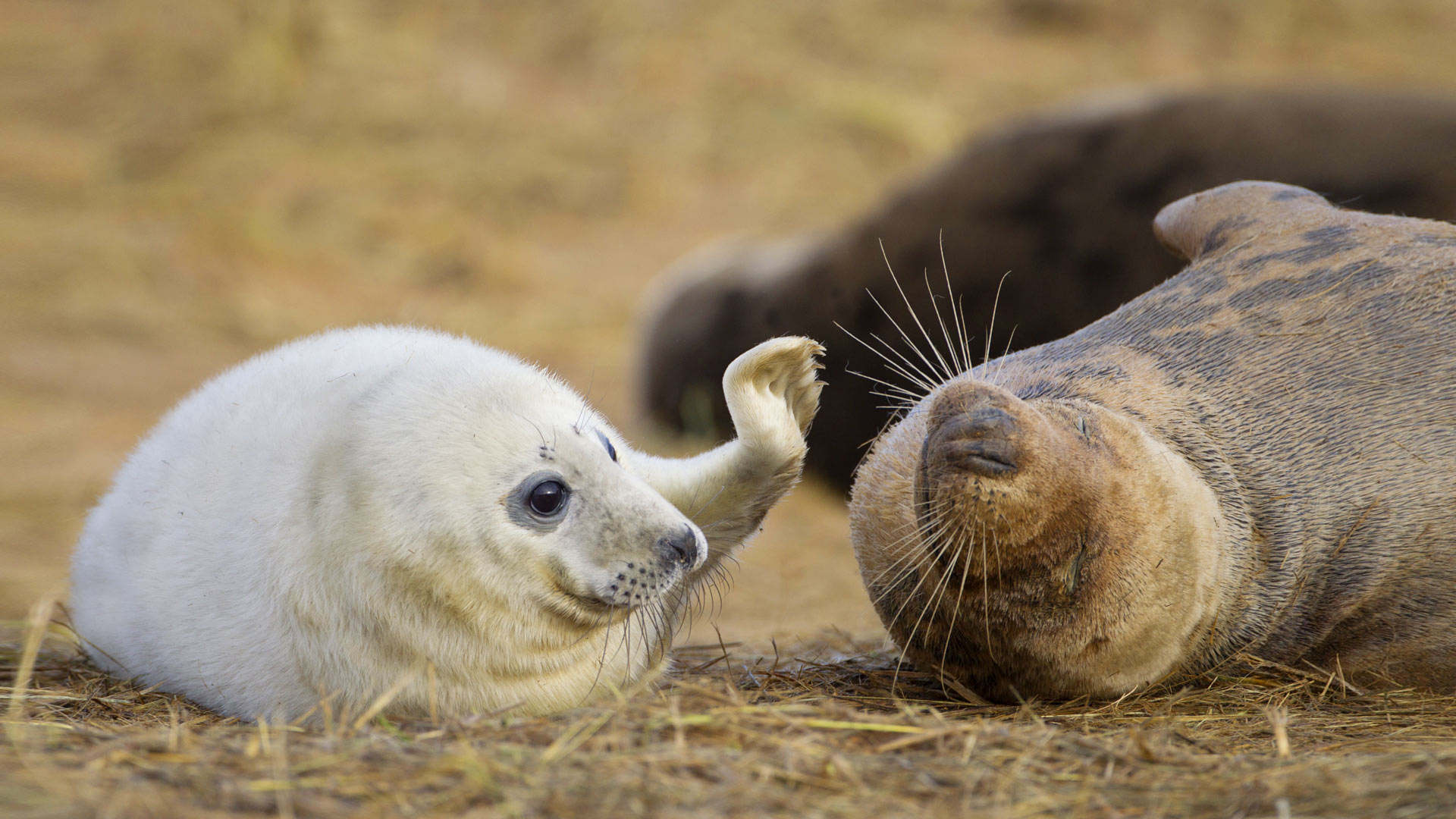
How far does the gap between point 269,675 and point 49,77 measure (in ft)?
33.2

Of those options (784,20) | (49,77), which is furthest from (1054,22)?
(49,77)

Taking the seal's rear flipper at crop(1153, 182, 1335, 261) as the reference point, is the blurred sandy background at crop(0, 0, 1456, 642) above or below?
above

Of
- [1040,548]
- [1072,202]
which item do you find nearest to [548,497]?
[1040,548]

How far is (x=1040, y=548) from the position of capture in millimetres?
2553

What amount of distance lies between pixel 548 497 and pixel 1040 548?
0.96 m

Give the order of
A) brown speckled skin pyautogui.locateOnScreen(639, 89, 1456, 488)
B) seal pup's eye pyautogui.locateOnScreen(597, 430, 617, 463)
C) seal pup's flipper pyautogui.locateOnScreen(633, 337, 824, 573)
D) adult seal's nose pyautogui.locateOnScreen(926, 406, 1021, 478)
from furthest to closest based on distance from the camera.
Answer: brown speckled skin pyautogui.locateOnScreen(639, 89, 1456, 488) < seal pup's flipper pyautogui.locateOnScreen(633, 337, 824, 573) < seal pup's eye pyautogui.locateOnScreen(597, 430, 617, 463) < adult seal's nose pyautogui.locateOnScreen(926, 406, 1021, 478)

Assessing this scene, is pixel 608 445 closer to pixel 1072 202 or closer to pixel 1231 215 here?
pixel 1231 215

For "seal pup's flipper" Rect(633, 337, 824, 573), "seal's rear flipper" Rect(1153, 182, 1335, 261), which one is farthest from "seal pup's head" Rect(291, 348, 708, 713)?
"seal's rear flipper" Rect(1153, 182, 1335, 261)

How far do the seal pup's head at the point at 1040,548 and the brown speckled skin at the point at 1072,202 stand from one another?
204 cm

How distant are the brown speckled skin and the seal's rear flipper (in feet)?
4.02

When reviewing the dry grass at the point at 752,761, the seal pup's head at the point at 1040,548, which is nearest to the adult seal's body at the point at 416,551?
the dry grass at the point at 752,761

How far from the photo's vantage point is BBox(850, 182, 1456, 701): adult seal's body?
8.53ft

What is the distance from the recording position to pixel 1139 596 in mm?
2691

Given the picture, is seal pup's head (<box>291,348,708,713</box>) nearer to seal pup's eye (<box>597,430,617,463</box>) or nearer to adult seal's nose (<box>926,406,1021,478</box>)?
seal pup's eye (<box>597,430,617,463</box>)
